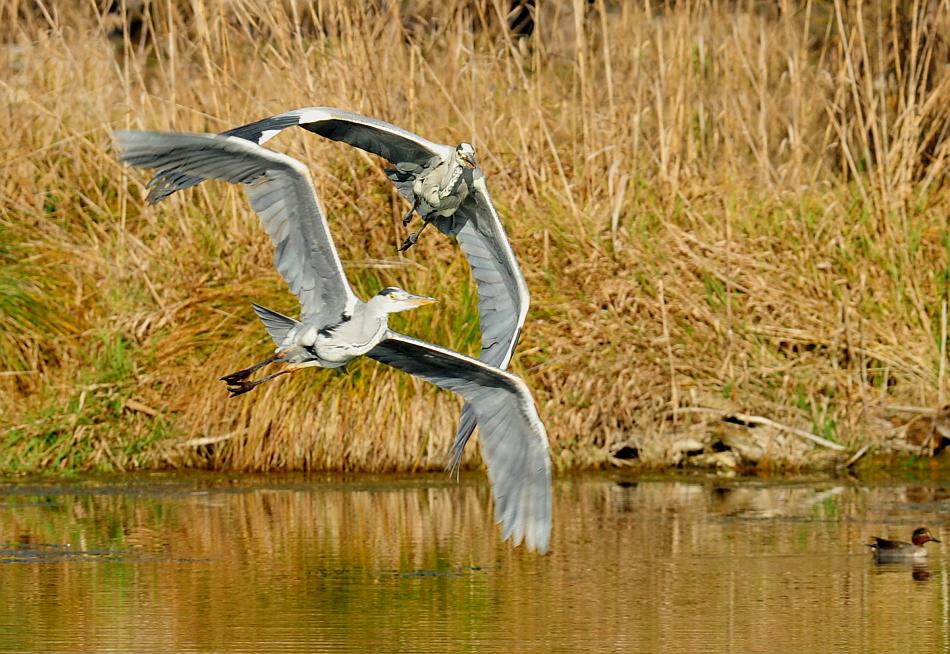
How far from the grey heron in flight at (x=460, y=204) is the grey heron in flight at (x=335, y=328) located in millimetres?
287

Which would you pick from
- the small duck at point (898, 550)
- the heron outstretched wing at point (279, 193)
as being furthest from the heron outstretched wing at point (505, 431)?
the small duck at point (898, 550)

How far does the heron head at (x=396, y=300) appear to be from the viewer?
24.0ft

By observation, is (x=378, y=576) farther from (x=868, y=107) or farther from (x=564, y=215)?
(x=868, y=107)

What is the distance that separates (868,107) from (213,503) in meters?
5.21

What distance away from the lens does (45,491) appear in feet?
33.1

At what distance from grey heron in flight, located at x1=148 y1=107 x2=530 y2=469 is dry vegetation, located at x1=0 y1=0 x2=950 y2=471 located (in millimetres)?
2782

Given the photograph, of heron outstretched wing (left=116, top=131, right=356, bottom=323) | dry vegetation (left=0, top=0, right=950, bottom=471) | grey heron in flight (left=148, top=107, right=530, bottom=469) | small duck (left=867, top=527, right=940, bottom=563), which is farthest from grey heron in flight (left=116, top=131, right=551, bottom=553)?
dry vegetation (left=0, top=0, right=950, bottom=471)

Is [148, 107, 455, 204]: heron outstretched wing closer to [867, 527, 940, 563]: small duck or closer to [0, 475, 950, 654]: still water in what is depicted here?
[0, 475, 950, 654]: still water

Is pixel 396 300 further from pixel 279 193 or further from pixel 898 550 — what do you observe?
pixel 898 550

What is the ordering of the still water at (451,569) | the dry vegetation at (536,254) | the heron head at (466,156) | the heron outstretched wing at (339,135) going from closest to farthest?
the still water at (451,569), the heron outstretched wing at (339,135), the heron head at (466,156), the dry vegetation at (536,254)

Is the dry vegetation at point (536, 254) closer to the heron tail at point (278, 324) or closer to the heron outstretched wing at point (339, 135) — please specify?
the heron tail at point (278, 324)

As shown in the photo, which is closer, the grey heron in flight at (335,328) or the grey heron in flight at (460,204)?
the grey heron in flight at (335,328)

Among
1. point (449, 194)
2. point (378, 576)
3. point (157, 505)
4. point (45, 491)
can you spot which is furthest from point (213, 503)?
point (449, 194)

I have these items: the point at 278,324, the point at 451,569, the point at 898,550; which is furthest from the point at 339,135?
the point at 898,550
